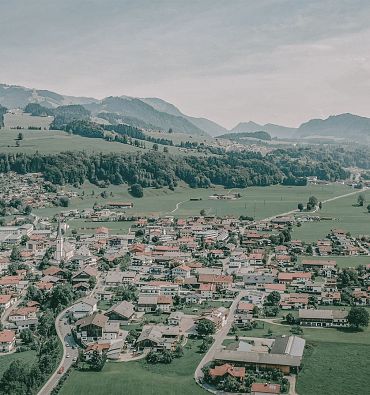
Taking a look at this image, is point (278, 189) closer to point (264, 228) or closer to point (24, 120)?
point (264, 228)

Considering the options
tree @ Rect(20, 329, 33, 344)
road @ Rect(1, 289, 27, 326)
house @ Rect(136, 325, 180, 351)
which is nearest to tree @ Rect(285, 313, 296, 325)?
house @ Rect(136, 325, 180, 351)

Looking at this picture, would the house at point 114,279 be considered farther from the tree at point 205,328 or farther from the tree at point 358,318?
the tree at point 358,318


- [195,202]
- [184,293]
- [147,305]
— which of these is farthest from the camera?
[195,202]

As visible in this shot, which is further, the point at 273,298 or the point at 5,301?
the point at 5,301

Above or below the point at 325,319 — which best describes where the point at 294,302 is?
above

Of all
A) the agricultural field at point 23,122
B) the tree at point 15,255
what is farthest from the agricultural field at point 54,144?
the tree at point 15,255

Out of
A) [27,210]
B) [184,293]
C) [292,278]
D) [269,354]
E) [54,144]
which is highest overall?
[54,144]

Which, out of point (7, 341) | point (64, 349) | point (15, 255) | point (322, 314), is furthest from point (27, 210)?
point (322, 314)

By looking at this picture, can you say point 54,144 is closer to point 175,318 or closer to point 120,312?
point 120,312
